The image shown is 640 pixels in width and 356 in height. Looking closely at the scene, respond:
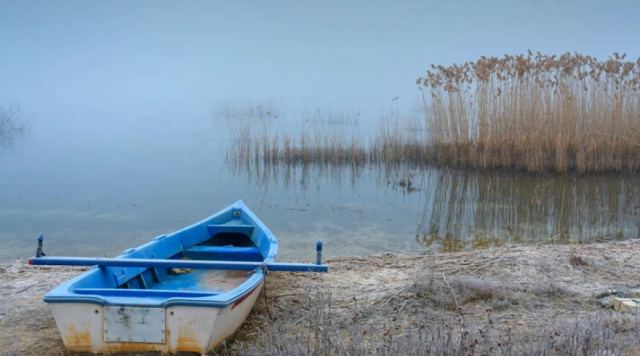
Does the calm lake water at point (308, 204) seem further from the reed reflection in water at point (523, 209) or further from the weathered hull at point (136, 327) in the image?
the weathered hull at point (136, 327)

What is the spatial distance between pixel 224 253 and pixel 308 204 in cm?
452

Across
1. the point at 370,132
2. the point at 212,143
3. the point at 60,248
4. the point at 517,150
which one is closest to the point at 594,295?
the point at 60,248

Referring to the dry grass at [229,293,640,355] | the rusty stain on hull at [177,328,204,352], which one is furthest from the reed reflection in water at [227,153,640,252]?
the rusty stain on hull at [177,328,204,352]

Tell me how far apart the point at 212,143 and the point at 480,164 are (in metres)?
8.46

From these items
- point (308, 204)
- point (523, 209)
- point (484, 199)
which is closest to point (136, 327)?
point (308, 204)

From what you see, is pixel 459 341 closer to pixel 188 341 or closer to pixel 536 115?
pixel 188 341

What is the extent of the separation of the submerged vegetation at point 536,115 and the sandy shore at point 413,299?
17.8 ft

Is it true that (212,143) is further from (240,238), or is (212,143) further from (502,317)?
(502,317)

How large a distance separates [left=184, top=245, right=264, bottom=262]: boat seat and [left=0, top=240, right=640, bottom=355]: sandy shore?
0.25m

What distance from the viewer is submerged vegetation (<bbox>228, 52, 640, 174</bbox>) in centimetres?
1048

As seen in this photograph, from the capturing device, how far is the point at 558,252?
216 inches

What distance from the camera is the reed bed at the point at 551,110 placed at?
10.5m

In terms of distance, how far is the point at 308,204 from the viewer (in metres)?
9.30

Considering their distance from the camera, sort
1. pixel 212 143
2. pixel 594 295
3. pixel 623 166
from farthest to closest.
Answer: pixel 212 143, pixel 623 166, pixel 594 295
